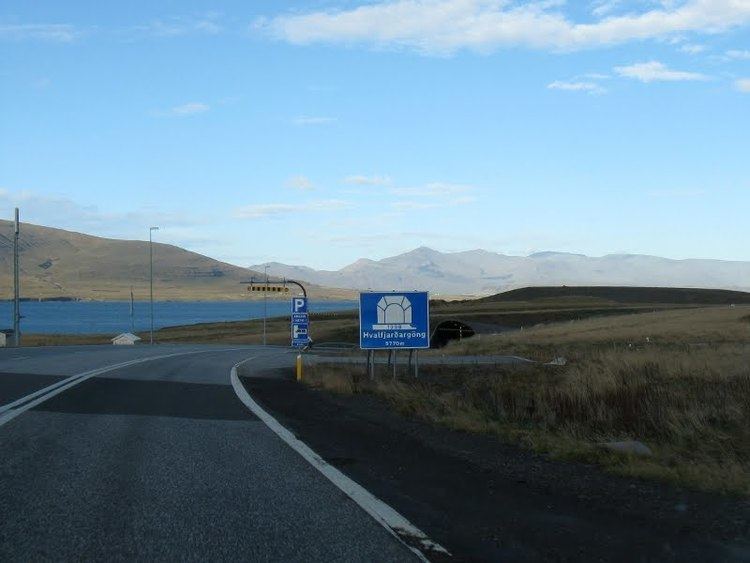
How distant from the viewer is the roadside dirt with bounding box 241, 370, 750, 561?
22.5ft

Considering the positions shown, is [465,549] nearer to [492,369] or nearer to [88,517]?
[88,517]

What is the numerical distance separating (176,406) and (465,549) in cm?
1041

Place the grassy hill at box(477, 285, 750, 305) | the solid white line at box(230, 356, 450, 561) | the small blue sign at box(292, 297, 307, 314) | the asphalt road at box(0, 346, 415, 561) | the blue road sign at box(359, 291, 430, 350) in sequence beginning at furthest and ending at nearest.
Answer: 1. the grassy hill at box(477, 285, 750, 305)
2. the small blue sign at box(292, 297, 307, 314)
3. the blue road sign at box(359, 291, 430, 350)
4. the solid white line at box(230, 356, 450, 561)
5. the asphalt road at box(0, 346, 415, 561)

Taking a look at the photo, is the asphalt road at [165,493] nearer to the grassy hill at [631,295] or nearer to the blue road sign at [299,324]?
the blue road sign at [299,324]

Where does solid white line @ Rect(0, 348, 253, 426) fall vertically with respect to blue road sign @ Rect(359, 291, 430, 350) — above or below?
below

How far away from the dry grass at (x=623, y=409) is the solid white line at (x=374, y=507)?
2.90m

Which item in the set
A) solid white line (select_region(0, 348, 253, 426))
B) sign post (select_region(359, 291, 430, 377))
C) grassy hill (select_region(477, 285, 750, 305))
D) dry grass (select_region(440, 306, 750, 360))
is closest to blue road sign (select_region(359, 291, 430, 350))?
sign post (select_region(359, 291, 430, 377))

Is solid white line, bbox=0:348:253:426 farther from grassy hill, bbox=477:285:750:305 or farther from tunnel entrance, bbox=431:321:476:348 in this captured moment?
grassy hill, bbox=477:285:750:305

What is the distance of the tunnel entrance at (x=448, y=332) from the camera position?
70644mm

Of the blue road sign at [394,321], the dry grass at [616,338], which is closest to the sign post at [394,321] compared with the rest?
the blue road sign at [394,321]

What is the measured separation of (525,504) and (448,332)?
64539mm

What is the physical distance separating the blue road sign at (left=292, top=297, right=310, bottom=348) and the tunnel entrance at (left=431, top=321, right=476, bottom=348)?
105 feet

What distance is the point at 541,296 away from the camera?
447ft

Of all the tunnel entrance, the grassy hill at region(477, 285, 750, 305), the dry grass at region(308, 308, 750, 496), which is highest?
the grassy hill at region(477, 285, 750, 305)
